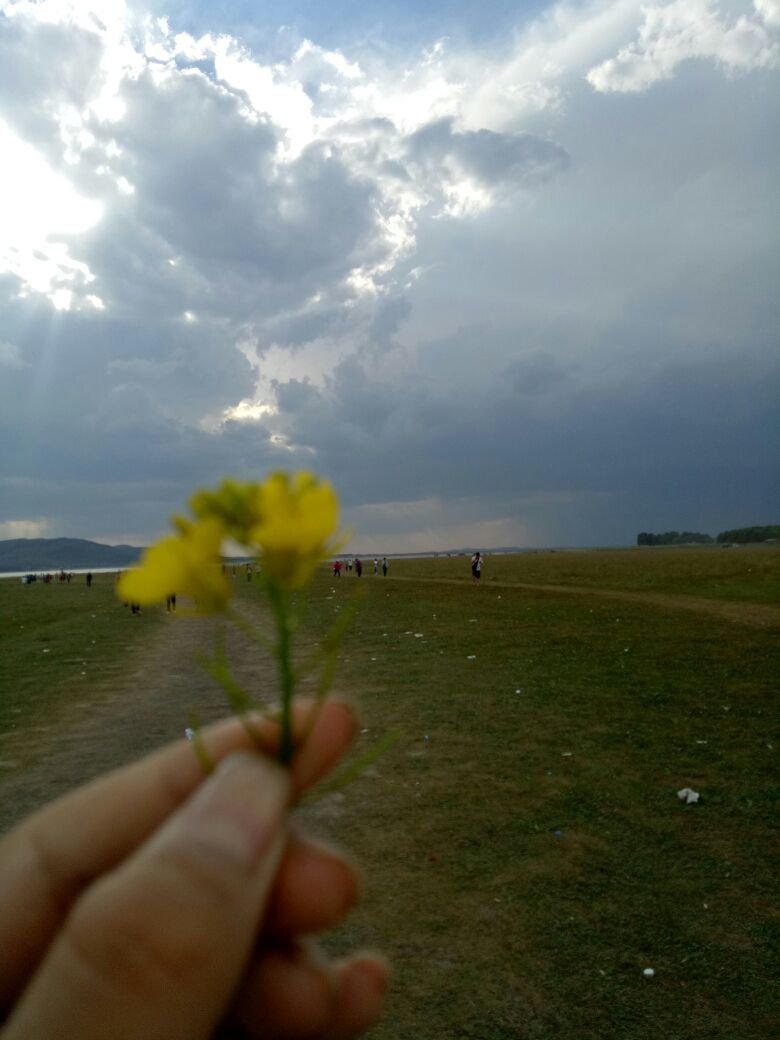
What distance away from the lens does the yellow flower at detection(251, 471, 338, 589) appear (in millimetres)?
938

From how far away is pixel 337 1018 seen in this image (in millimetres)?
1346

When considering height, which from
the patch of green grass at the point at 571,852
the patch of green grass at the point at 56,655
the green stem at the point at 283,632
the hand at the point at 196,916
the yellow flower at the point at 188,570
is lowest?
the patch of green grass at the point at 571,852

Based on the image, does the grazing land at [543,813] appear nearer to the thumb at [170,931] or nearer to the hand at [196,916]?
the hand at [196,916]

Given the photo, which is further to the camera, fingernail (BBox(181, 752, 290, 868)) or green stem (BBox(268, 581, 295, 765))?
fingernail (BBox(181, 752, 290, 868))

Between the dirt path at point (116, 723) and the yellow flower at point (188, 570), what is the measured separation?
24.5 feet

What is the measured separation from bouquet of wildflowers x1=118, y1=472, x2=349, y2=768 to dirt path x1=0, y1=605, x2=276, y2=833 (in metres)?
7.47

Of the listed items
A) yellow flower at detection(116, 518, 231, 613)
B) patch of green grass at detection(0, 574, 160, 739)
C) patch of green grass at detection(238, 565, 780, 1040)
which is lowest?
patch of green grass at detection(238, 565, 780, 1040)

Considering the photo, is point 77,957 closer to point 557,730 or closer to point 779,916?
point 779,916

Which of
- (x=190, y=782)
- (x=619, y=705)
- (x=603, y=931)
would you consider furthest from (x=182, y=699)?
(x=190, y=782)

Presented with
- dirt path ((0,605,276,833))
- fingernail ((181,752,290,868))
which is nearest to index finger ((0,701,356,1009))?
fingernail ((181,752,290,868))

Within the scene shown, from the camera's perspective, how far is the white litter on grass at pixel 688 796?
281 inches

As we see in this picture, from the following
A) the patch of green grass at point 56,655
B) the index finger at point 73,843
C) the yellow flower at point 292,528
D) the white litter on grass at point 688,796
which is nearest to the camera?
the yellow flower at point 292,528

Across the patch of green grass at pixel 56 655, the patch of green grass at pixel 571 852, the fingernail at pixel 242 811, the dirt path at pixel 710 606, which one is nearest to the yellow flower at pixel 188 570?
the fingernail at pixel 242 811

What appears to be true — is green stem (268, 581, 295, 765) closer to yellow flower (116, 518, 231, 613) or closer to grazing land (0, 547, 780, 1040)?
yellow flower (116, 518, 231, 613)
